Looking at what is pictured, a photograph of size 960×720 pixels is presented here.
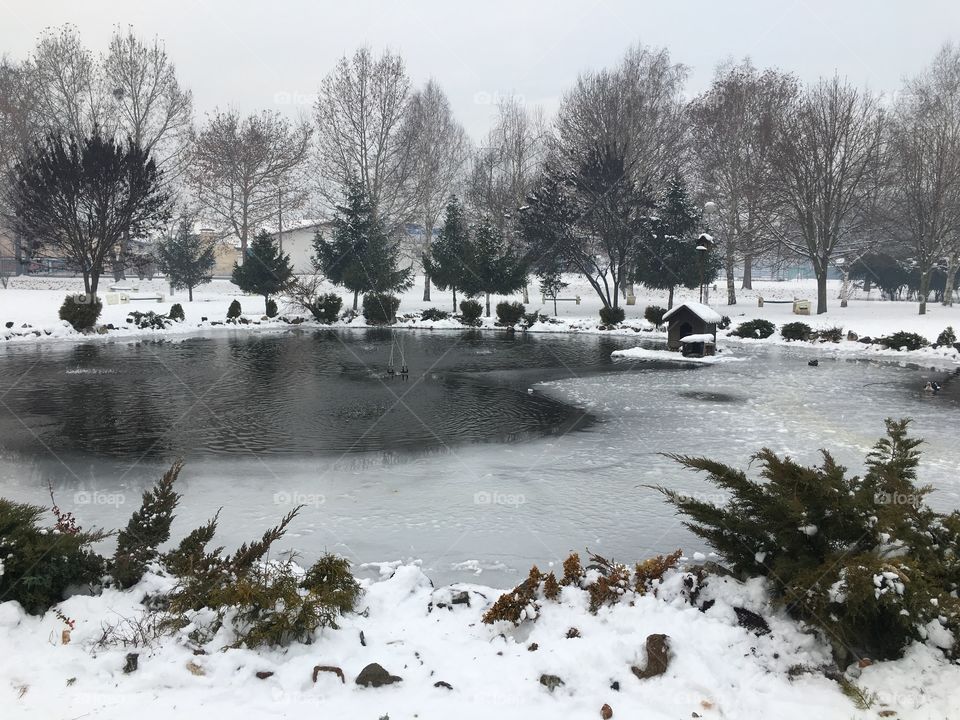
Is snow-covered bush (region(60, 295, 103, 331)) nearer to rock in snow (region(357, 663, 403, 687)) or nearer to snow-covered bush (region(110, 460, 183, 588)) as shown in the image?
snow-covered bush (region(110, 460, 183, 588))

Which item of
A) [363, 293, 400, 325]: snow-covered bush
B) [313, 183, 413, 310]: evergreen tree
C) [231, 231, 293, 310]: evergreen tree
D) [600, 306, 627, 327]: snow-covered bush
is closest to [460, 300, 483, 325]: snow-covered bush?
[363, 293, 400, 325]: snow-covered bush

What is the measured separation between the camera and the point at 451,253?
39781 millimetres

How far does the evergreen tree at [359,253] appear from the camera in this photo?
3884cm

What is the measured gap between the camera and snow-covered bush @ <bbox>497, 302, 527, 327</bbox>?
112ft

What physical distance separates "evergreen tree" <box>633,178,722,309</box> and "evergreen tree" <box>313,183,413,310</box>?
14.9 meters

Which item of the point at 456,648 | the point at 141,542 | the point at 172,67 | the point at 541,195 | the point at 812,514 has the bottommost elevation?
the point at 456,648

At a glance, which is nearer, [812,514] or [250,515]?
[812,514]

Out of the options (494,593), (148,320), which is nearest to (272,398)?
(494,593)

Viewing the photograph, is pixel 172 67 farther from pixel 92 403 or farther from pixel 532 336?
pixel 92 403

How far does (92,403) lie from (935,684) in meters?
14.9

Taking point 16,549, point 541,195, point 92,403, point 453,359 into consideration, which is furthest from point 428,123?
point 16,549

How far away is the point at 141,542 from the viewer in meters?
5.23

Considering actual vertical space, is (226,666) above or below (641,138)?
below

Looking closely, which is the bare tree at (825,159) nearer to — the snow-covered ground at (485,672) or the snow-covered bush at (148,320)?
the snow-covered bush at (148,320)
